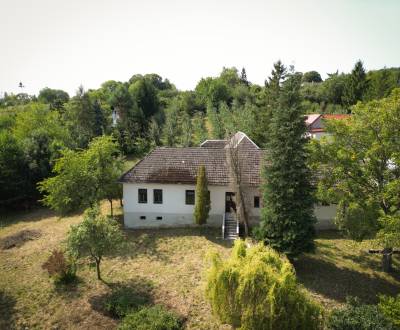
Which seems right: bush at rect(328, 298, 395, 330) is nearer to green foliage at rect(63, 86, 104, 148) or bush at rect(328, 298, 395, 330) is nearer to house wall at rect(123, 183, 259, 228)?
house wall at rect(123, 183, 259, 228)

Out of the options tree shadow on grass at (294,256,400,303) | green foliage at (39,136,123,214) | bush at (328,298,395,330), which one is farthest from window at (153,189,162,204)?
bush at (328,298,395,330)

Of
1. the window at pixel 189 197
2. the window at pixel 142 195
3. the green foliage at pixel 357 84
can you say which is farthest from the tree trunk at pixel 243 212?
the green foliage at pixel 357 84

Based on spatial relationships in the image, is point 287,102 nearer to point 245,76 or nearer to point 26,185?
point 26,185

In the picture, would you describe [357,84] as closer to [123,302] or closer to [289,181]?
[289,181]

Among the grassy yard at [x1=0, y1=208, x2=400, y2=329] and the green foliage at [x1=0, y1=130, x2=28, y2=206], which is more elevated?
the green foliage at [x1=0, y1=130, x2=28, y2=206]

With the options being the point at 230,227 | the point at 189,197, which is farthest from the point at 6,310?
the point at 230,227

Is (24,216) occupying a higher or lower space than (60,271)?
higher

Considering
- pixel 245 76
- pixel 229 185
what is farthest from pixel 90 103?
pixel 245 76
